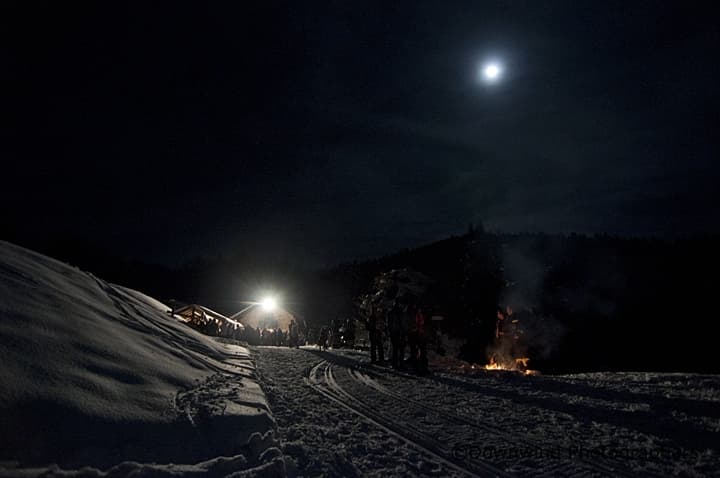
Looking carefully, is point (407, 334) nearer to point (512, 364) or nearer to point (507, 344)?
point (512, 364)

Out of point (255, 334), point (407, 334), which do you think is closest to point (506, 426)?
point (407, 334)

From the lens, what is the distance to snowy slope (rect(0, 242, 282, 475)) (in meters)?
3.62

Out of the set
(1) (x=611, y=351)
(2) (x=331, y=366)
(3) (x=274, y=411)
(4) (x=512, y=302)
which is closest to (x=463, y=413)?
(3) (x=274, y=411)

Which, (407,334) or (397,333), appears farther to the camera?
(397,333)

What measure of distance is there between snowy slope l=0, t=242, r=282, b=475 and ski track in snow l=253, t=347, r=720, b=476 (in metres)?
0.94

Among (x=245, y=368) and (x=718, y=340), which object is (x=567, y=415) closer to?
(x=245, y=368)

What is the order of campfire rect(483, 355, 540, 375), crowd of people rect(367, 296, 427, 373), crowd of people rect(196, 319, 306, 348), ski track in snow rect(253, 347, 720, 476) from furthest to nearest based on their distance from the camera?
crowd of people rect(196, 319, 306, 348), campfire rect(483, 355, 540, 375), crowd of people rect(367, 296, 427, 373), ski track in snow rect(253, 347, 720, 476)

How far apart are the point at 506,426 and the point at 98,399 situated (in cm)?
572

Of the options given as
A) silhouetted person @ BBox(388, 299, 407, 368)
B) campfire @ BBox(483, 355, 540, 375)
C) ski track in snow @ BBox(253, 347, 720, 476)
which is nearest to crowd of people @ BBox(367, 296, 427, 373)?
silhouetted person @ BBox(388, 299, 407, 368)

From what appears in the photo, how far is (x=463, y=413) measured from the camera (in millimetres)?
6781

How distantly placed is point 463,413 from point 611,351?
22.9 metres

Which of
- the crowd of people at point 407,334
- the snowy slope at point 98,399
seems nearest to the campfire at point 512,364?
the crowd of people at point 407,334

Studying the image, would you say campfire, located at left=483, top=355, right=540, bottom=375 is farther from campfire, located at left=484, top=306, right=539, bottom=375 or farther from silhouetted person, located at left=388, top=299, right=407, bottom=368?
silhouetted person, located at left=388, top=299, right=407, bottom=368

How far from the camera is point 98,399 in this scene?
4.48m
